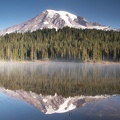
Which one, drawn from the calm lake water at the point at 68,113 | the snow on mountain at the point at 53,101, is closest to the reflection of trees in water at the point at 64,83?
the snow on mountain at the point at 53,101

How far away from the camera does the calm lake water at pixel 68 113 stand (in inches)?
955

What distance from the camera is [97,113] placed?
25688 mm

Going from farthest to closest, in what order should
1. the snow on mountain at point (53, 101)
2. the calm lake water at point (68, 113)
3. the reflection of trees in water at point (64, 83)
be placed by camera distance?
the reflection of trees in water at point (64, 83) < the snow on mountain at point (53, 101) < the calm lake water at point (68, 113)

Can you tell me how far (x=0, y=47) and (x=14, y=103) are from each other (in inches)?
6323

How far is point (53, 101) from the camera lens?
106 feet

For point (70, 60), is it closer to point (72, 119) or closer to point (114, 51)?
point (114, 51)

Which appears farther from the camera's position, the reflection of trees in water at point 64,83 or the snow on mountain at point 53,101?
the reflection of trees in water at point 64,83

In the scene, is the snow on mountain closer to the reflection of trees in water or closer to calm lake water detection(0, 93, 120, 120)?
calm lake water detection(0, 93, 120, 120)

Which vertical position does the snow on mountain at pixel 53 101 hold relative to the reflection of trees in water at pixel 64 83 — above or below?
below

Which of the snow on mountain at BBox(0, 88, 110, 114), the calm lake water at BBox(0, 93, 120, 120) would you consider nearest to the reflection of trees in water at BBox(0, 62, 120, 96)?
the snow on mountain at BBox(0, 88, 110, 114)

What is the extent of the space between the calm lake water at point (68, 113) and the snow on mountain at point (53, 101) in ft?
3.32

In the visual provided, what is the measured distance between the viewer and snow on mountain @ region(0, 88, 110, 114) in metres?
28.0

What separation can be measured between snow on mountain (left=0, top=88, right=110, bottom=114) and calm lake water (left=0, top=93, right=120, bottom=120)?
3.32ft

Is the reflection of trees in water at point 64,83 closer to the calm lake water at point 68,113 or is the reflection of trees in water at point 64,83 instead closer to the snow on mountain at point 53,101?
the snow on mountain at point 53,101
